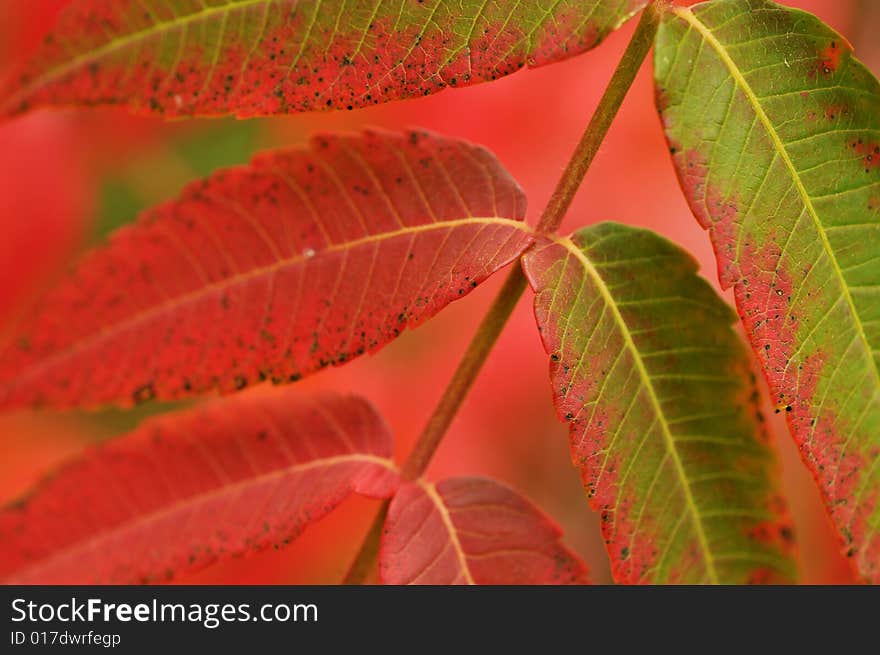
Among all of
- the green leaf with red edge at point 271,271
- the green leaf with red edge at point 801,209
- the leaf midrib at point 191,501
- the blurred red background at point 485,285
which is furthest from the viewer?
the blurred red background at point 485,285

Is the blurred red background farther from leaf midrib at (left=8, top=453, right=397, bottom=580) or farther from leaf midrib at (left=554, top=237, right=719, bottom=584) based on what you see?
leaf midrib at (left=554, top=237, right=719, bottom=584)

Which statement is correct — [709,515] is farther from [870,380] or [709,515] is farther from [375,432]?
[375,432]

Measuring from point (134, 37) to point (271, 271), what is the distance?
20 centimetres

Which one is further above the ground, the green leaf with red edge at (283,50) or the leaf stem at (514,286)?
the green leaf with red edge at (283,50)

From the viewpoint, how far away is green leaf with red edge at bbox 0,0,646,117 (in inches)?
24.4

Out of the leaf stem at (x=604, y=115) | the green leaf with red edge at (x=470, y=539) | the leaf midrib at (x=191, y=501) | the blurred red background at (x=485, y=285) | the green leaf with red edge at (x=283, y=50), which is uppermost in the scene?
the blurred red background at (x=485, y=285)

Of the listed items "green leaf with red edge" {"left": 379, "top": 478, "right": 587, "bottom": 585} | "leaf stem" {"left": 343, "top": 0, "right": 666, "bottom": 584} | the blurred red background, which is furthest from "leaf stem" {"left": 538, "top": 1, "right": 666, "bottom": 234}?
the blurred red background

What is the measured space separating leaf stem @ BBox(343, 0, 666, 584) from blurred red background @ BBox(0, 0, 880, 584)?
673 mm

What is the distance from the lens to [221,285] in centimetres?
→ 77

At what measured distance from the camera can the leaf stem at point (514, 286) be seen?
65 cm

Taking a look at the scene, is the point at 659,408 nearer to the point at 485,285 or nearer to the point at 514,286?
the point at 514,286

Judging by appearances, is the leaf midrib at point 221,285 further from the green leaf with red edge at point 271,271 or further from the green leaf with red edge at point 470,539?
the green leaf with red edge at point 470,539

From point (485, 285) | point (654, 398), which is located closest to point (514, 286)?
point (654, 398)

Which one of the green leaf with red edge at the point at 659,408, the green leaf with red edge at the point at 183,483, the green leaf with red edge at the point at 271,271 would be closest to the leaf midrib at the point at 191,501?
the green leaf with red edge at the point at 183,483
